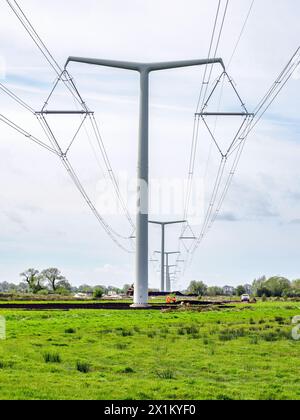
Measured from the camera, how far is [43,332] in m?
34.2

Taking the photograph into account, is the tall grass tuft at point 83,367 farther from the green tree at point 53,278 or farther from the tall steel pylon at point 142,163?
the green tree at point 53,278

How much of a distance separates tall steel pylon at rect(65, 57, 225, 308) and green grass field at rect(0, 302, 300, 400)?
1896cm

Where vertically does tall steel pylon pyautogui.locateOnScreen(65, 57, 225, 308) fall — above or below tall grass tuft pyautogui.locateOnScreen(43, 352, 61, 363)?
above

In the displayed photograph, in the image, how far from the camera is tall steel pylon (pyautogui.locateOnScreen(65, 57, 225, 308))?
2311 inches

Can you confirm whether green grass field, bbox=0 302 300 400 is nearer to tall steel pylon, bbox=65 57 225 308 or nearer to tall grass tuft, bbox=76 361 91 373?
tall grass tuft, bbox=76 361 91 373

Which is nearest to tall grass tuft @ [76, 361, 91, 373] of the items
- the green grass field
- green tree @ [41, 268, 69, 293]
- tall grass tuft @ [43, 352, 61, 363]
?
the green grass field

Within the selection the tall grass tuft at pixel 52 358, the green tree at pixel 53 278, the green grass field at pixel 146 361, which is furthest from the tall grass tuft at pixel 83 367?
the green tree at pixel 53 278

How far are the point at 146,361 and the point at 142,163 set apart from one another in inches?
1465

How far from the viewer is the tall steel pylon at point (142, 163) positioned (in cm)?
5869

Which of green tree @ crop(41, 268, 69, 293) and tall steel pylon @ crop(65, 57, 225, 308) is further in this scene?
green tree @ crop(41, 268, 69, 293)

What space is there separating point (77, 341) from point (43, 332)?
4.47m

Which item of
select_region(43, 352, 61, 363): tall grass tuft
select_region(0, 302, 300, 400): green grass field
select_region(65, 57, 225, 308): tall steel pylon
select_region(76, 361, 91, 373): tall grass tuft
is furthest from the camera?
select_region(65, 57, 225, 308): tall steel pylon
